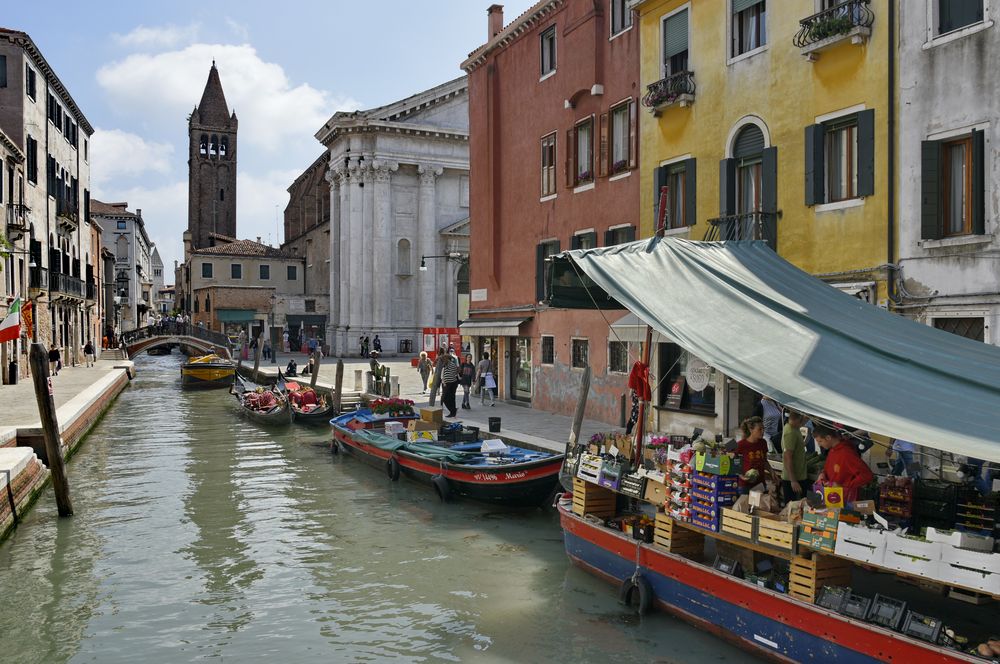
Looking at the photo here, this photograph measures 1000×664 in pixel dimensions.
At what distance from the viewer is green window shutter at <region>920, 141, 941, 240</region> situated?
1162cm

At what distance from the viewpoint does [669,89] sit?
1619cm

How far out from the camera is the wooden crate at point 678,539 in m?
8.94

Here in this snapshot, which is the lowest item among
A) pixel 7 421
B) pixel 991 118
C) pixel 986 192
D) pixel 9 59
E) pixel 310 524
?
pixel 310 524

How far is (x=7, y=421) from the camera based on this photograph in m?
18.2

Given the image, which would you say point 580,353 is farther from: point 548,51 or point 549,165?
point 548,51

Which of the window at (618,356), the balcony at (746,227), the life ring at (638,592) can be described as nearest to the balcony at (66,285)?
the window at (618,356)

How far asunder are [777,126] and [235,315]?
175 ft

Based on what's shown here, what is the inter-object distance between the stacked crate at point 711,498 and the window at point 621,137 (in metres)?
10.6

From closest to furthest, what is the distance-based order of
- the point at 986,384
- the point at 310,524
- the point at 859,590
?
the point at 986,384 < the point at 859,590 < the point at 310,524

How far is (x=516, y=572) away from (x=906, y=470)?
190 inches

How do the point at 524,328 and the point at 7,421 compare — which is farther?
the point at 524,328

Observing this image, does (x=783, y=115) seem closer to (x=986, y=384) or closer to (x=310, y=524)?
(x=986, y=384)

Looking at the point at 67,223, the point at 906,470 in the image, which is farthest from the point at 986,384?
the point at 67,223

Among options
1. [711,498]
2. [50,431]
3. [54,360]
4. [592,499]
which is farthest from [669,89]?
[54,360]
